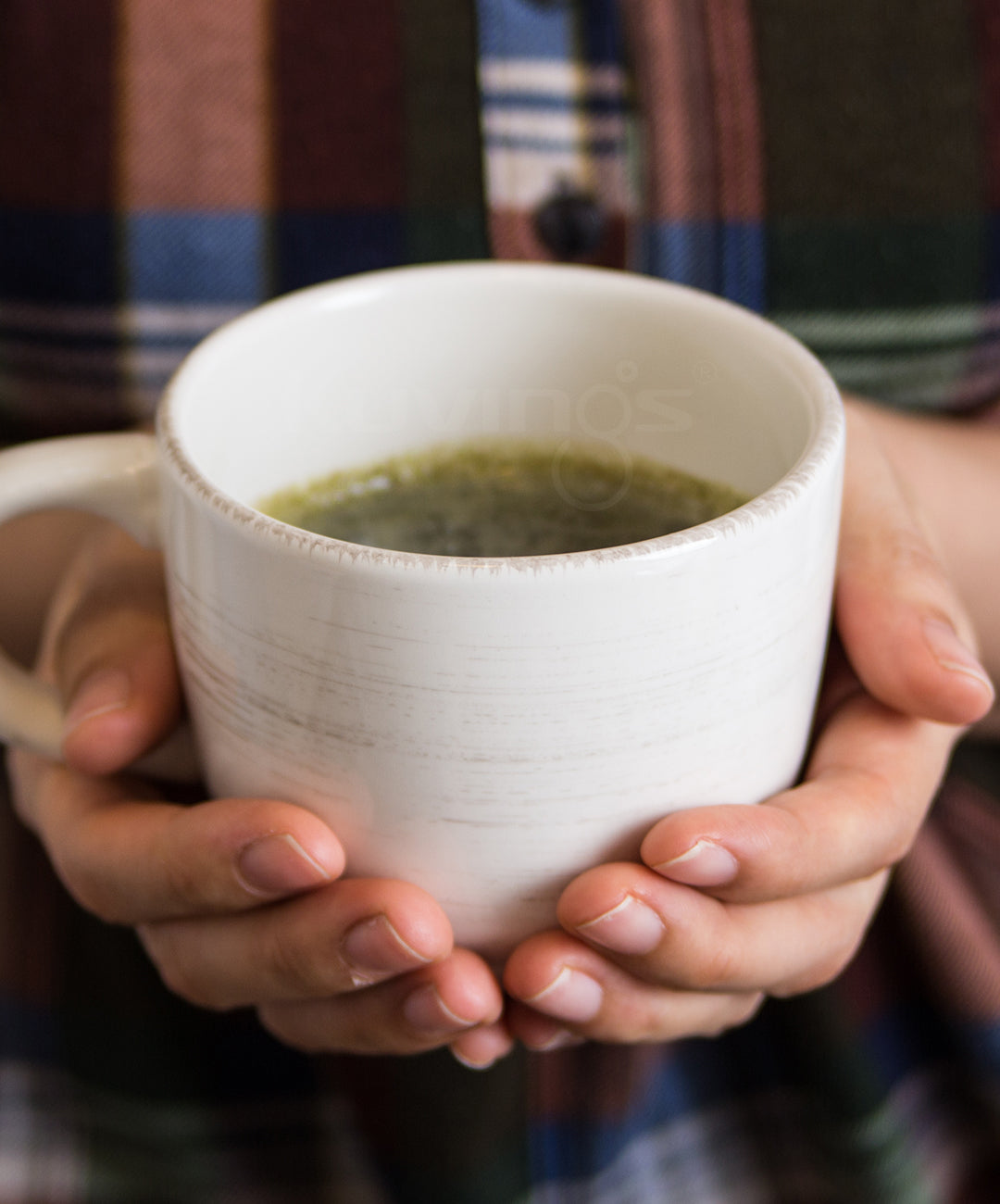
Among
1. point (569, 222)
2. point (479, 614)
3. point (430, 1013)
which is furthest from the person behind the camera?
point (569, 222)

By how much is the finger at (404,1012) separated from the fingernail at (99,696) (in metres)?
0.16

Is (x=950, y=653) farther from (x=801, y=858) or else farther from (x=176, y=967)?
(x=176, y=967)

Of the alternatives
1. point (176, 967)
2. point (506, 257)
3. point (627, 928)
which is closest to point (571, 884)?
point (627, 928)

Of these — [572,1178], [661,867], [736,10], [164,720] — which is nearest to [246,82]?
[736,10]

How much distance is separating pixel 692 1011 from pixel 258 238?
543 millimetres

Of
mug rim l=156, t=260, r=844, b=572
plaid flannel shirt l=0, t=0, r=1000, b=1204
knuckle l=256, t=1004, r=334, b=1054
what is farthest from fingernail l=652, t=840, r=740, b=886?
plaid flannel shirt l=0, t=0, r=1000, b=1204

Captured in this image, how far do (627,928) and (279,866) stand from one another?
0.12 m

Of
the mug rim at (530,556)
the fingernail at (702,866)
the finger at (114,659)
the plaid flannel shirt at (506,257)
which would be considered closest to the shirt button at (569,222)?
the plaid flannel shirt at (506,257)

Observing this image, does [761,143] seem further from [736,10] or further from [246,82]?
[246,82]

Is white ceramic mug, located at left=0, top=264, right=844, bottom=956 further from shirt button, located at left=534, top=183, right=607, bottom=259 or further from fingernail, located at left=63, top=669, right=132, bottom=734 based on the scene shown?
shirt button, located at left=534, top=183, right=607, bottom=259

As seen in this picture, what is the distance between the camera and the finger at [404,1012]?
1.33 ft

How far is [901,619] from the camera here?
0.46 meters

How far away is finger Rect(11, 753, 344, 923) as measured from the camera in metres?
0.38

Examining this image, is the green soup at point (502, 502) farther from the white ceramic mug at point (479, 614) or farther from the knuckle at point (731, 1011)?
the knuckle at point (731, 1011)
